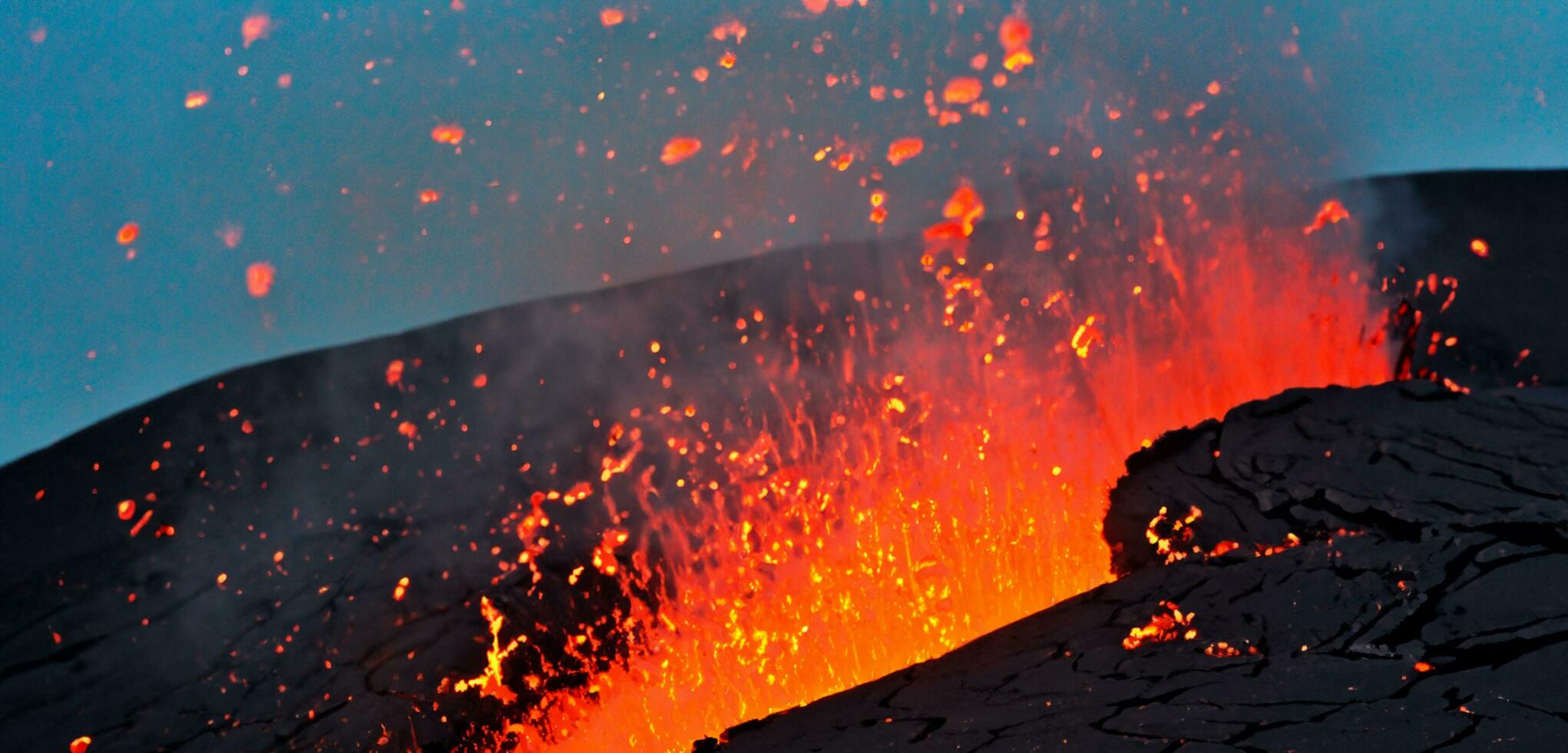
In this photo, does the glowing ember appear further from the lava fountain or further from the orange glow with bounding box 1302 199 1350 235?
the orange glow with bounding box 1302 199 1350 235

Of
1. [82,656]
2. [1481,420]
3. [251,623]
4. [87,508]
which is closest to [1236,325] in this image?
[1481,420]

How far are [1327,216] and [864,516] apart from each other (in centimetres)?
350

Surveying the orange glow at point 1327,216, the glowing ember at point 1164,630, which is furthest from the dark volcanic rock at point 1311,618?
the orange glow at point 1327,216

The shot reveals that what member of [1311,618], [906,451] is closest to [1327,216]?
[906,451]

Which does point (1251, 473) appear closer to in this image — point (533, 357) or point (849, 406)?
point (849, 406)

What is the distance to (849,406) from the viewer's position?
5.83 m

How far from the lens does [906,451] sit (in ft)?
16.9

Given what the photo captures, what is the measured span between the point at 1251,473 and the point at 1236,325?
5.52 feet

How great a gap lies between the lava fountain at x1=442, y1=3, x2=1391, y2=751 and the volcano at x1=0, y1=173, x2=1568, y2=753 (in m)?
0.02

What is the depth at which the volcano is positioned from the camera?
9.05 feet

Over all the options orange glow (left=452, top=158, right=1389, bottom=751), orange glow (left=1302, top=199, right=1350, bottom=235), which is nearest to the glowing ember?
orange glow (left=452, top=158, right=1389, bottom=751)

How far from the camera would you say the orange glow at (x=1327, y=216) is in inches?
246

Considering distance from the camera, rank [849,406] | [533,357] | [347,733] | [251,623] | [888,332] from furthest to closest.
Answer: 1. [533,357]
2. [888,332]
3. [849,406]
4. [251,623]
5. [347,733]

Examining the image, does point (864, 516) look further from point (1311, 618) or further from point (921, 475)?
point (1311, 618)
